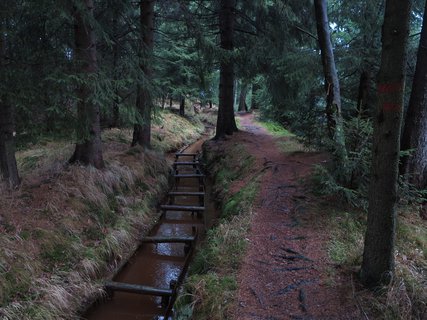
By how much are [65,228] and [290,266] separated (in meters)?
3.85

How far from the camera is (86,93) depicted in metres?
7.06

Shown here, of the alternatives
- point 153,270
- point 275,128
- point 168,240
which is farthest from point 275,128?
point 153,270

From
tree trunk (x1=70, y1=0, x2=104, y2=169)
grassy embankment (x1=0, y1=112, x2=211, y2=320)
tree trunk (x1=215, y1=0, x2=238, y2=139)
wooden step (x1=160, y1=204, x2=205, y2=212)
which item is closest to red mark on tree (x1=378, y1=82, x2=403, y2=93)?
grassy embankment (x1=0, y1=112, x2=211, y2=320)

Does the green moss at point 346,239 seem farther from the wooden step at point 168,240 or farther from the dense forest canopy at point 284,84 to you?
the wooden step at point 168,240

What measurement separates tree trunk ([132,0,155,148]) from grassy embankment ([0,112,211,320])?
1.49 m

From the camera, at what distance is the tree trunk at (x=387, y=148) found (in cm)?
328

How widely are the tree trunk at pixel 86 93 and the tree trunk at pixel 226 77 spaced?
19.8 feet

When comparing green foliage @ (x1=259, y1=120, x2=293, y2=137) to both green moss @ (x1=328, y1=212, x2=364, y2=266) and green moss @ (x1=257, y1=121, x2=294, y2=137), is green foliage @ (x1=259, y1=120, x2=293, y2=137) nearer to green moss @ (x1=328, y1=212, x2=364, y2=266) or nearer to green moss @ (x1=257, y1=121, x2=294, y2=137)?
green moss @ (x1=257, y1=121, x2=294, y2=137)

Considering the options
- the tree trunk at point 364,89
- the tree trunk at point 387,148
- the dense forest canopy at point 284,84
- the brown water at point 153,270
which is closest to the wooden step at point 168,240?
the brown water at point 153,270

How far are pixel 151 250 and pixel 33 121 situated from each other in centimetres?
339

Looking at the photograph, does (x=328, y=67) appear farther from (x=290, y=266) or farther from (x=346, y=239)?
(x=290, y=266)

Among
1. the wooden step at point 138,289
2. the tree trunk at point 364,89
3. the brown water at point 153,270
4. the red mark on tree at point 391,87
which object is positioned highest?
the tree trunk at point 364,89

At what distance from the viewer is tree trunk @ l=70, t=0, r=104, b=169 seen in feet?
22.0

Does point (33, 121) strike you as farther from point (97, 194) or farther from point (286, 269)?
point (286, 269)
